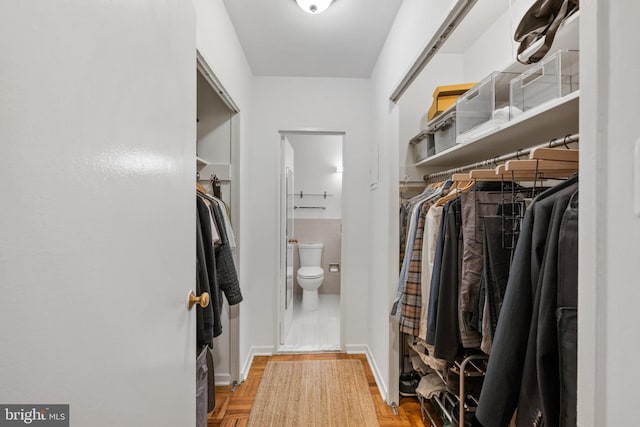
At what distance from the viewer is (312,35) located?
2008 millimetres

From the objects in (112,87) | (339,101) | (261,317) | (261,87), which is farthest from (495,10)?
(261,317)

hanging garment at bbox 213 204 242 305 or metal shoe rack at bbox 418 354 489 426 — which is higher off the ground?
hanging garment at bbox 213 204 242 305

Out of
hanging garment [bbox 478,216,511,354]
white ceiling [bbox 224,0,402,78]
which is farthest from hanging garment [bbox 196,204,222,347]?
white ceiling [bbox 224,0,402,78]

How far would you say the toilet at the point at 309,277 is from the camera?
11.8 ft

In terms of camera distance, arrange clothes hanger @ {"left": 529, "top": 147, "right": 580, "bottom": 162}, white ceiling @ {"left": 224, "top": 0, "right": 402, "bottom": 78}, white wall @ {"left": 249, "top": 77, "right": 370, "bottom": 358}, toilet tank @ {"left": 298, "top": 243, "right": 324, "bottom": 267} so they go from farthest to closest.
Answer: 1. toilet tank @ {"left": 298, "top": 243, "right": 324, "bottom": 267}
2. white wall @ {"left": 249, "top": 77, "right": 370, "bottom": 358}
3. white ceiling @ {"left": 224, "top": 0, "right": 402, "bottom": 78}
4. clothes hanger @ {"left": 529, "top": 147, "right": 580, "bottom": 162}

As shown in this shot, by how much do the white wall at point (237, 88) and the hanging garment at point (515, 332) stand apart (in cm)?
154

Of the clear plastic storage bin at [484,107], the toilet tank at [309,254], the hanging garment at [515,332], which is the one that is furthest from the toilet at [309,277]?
the hanging garment at [515,332]

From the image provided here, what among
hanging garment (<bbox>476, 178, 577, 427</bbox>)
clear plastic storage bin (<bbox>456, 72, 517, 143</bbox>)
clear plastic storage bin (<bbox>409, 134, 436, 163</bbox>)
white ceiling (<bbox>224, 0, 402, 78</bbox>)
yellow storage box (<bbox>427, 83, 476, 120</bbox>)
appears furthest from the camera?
clear plastic storage bin (<bbox>409, 134, 436, 163</bbox>)

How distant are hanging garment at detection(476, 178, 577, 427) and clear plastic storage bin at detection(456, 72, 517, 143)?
0.63 m

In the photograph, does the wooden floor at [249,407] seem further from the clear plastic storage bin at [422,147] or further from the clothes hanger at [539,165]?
the clear plastic storage bin at [422,147]

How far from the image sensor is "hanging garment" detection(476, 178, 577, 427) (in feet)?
2.67

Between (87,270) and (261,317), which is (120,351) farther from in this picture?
(261,317)

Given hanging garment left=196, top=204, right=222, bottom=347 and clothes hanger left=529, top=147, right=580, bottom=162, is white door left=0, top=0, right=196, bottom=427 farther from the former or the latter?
clothes hanger left=529, top=147, right=580, bottom=162

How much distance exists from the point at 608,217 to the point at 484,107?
1.15 metres
